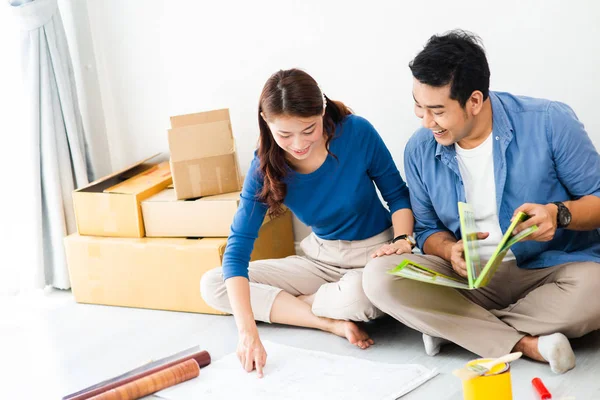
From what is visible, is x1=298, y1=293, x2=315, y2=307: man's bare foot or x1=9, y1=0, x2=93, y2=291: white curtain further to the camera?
x1=9, y1=0, x2=93, y2=291: white curtain

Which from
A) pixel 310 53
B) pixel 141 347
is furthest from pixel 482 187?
pixel 141 347

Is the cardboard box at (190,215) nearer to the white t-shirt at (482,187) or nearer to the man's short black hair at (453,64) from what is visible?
the white t-shirt at (482,187)

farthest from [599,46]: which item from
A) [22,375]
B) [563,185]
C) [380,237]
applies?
[22,375]

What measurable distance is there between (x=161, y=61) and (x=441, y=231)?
1492 mm

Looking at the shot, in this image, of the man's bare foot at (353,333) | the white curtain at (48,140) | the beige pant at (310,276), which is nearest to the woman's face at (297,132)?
the beige pant at (310,276)

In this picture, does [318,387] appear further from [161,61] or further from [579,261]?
[161,61]

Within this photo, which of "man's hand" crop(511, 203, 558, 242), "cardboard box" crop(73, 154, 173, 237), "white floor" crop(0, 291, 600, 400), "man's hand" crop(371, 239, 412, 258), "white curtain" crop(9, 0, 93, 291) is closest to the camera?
"man's hand" crop(511, 203, 558, 242)

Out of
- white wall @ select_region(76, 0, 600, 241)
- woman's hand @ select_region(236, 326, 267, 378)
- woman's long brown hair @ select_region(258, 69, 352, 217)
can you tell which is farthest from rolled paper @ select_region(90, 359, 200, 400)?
white wall @ select_region(76, 0, 600, 241)

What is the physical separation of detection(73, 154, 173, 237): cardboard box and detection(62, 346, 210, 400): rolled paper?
67cm

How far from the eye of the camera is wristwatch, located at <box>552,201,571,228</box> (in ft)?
5.93

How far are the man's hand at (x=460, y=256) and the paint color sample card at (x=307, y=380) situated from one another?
26 cm

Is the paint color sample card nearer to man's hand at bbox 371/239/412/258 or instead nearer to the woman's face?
man's hand at bbox 371/239/412/258

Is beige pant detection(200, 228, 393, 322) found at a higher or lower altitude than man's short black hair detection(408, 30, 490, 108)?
lower

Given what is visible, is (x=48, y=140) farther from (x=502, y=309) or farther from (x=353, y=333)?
(x=502, y=309)
